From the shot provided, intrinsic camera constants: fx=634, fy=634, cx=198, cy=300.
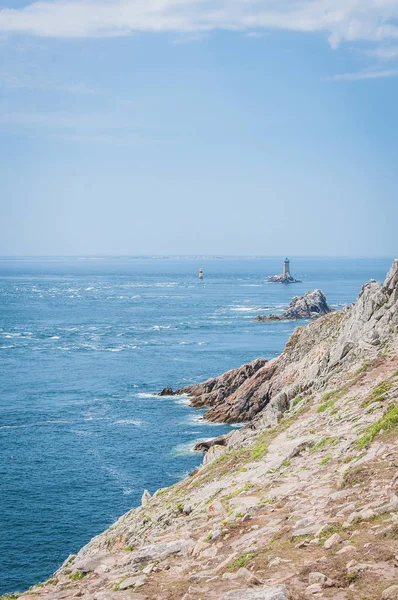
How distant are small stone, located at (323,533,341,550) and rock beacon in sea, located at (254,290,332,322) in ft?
435

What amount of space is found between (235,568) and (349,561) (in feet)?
9.07

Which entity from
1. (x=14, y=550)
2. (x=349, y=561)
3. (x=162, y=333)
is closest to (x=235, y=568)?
(x=349, y=561)

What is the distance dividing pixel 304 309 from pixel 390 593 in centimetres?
14459

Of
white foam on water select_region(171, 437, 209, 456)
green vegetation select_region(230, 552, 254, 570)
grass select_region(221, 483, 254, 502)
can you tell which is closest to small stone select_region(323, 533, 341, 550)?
green vegetation select_region(230, 552, 254, 570)

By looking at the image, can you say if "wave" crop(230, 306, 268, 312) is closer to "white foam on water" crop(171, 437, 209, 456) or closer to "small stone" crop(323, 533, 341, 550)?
"white foam on water" crop(171, 437, 209, 456)

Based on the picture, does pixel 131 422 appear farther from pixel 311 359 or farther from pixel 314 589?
pixel 314 589

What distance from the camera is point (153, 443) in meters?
60.5

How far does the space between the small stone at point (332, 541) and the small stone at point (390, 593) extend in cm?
278

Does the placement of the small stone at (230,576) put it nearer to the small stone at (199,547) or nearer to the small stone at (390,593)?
the small stone at (199,547)

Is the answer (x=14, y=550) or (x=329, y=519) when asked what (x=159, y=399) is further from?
(x=329, y=519)

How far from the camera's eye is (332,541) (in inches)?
569

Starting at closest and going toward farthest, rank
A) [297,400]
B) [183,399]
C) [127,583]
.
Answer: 1. [127,583]
2. [297,400]
3. [183,399]

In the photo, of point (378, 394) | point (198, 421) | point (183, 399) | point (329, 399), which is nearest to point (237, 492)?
point (378, 394)

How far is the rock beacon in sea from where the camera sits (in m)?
150
